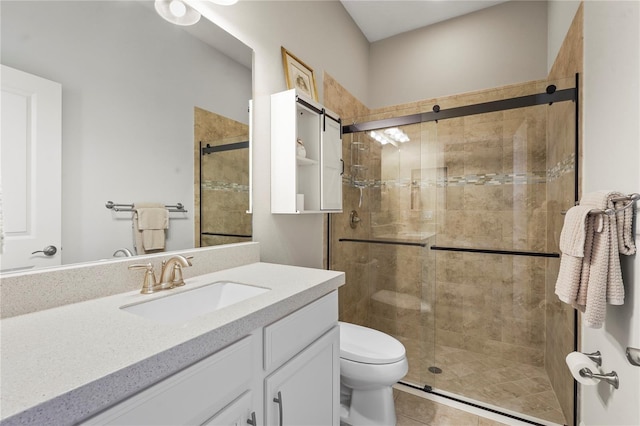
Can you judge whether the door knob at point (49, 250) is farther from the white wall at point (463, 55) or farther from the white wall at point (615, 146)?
the white wall at point (463, 55)

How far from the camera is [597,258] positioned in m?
1.00

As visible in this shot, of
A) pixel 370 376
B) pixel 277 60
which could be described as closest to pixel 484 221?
pixel 370 376

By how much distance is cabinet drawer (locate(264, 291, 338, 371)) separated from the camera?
867 mm

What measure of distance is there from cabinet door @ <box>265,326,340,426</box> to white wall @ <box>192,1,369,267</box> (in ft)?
2.31

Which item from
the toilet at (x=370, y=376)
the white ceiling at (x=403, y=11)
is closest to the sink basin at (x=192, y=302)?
the toilet at (x=370, y=376)

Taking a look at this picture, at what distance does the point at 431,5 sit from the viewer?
8.16 ft

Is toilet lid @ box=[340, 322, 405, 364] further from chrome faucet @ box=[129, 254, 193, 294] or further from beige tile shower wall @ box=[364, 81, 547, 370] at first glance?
chrome faucet @ box=[129, 254, 193, 294]

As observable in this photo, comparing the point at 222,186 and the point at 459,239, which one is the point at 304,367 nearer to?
the point at 222,186

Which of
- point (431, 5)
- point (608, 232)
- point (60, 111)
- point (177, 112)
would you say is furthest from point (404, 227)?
point (60, 111)

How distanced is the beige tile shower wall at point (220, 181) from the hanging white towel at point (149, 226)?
0.15 m

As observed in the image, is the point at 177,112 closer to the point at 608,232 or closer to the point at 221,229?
the point at 221,229

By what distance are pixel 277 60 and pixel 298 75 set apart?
18 centimetres

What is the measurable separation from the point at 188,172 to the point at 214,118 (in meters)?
0.31

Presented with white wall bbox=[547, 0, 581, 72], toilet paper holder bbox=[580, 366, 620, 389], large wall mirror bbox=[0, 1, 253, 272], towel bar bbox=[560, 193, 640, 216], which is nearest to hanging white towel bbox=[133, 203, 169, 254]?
large wall mirror bbox=[0, 1, 253, 272]
